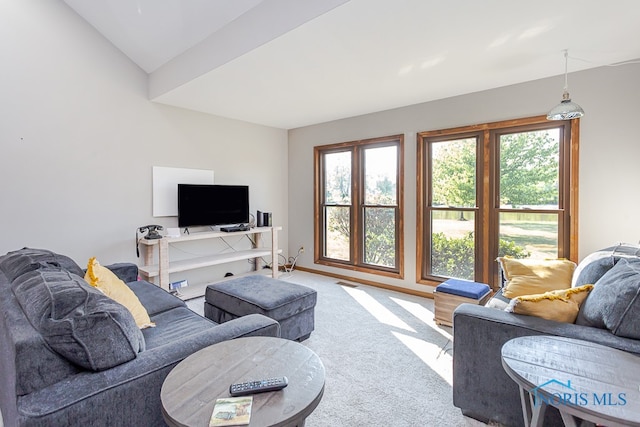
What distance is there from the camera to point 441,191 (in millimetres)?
3965

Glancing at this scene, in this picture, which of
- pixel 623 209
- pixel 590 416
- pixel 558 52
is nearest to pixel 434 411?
pixel 590 416


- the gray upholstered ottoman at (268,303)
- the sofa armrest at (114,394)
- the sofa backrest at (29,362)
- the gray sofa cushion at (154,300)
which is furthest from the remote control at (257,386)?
the gray sofa cushion at (154,300)

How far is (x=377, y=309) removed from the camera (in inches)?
141

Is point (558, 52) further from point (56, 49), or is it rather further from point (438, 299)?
point (56, 49)

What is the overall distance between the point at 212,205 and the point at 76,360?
3226mm

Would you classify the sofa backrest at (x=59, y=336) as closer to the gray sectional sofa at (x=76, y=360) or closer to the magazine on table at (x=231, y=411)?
the gray sectional sofa at (x=76, y=360)

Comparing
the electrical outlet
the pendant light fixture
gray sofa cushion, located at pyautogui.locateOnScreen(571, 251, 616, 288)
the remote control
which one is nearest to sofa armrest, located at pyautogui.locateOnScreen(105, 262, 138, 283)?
the electrical outlet

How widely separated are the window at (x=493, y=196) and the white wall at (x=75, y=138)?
3.24 metres

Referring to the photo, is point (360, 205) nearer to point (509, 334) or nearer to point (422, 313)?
point (422, 313)

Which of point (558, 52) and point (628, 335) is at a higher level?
point (558, 52)

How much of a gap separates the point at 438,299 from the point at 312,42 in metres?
2.57

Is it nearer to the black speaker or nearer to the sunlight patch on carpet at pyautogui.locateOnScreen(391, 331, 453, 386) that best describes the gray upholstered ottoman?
the sunlight patch on carpet at pyautogui.locateOnScreen(391, 331, 453, 386)

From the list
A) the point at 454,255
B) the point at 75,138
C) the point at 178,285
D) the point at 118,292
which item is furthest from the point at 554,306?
the point at 75,138

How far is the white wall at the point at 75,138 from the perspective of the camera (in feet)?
9.48
